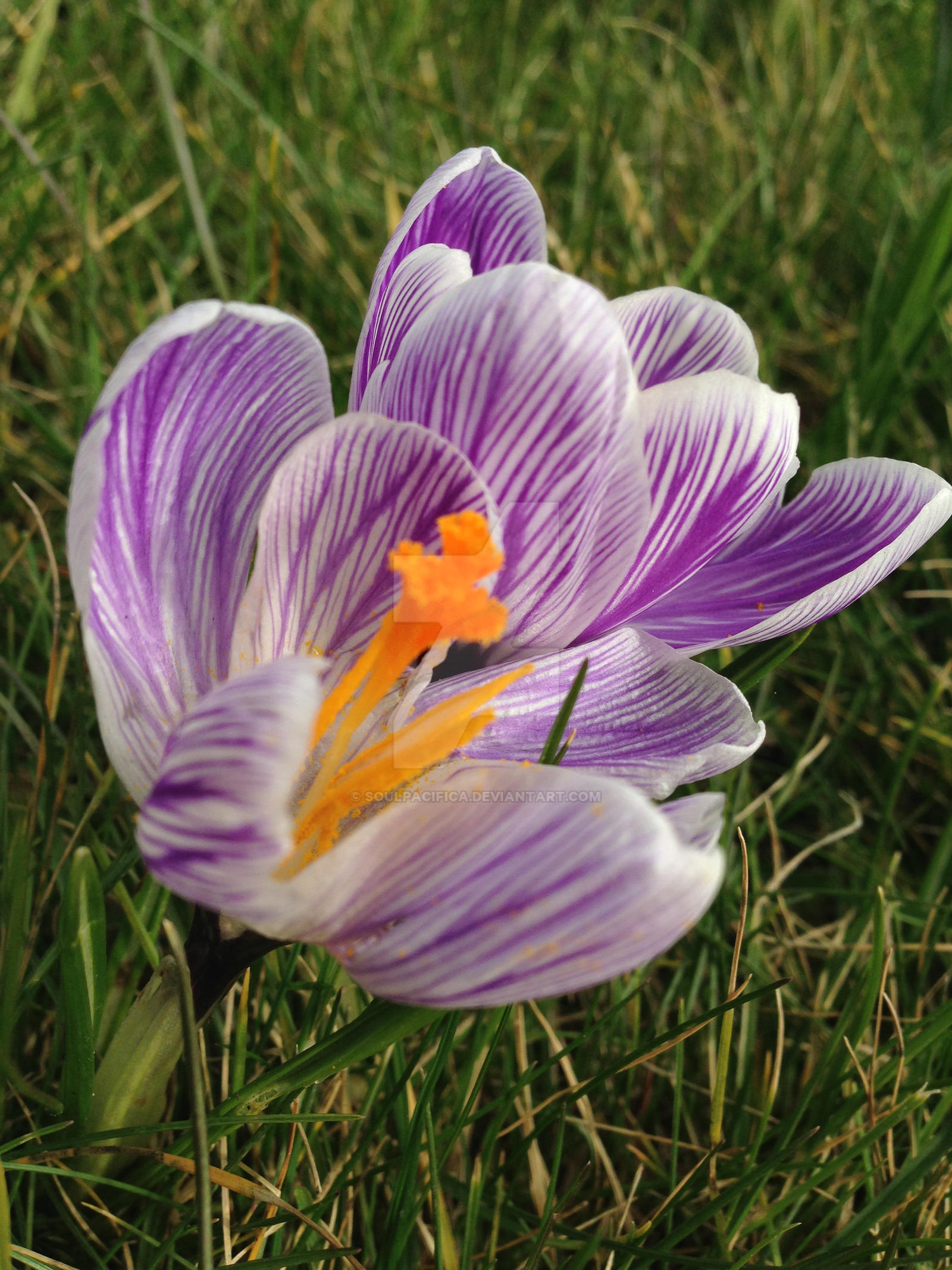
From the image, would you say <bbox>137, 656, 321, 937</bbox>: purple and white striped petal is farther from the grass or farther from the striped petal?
the grass

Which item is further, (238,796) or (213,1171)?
(213,1171)

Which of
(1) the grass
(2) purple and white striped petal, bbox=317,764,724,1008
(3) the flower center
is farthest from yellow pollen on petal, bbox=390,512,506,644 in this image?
(1) the grass

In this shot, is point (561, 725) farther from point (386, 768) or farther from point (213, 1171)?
point (213, 1171)

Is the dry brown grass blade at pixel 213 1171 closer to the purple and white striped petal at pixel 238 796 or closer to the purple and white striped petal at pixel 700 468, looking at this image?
the purple and white striped petal at pixel 238 796

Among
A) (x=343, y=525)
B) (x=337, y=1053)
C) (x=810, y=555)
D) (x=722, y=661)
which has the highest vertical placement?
(x=343, y=525)

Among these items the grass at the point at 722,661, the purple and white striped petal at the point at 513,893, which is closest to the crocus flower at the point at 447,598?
the purple and white striped petal at the point at 513,893

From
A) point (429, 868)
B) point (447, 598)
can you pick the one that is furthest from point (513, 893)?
point (447, 598)

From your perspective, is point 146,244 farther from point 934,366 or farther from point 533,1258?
point 533,1258
